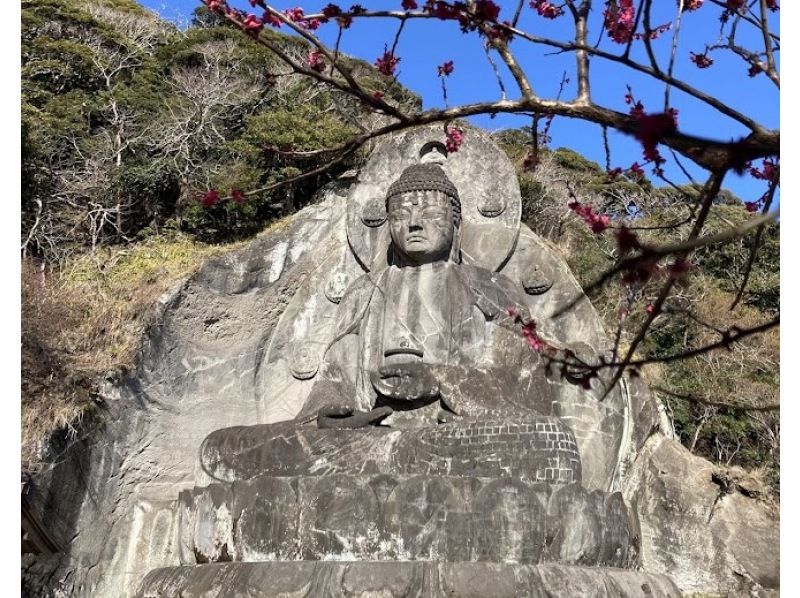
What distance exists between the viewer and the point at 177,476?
6762 millimetres

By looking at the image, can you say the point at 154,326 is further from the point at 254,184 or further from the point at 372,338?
the point at 254,184

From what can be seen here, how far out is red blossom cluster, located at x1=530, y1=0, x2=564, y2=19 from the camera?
3.32m

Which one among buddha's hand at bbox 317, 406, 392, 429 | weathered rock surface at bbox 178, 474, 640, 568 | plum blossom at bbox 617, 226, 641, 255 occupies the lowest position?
weathered rock surface at bbox 178, 474, 640, 568

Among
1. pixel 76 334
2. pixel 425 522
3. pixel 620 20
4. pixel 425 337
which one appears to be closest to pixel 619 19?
pixel 620 20

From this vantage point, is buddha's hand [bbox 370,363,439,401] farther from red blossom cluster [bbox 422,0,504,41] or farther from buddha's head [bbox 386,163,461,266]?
red blossom cluster [bbox 422,0,504,41]

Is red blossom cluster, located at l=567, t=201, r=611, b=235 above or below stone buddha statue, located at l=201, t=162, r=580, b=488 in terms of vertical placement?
above

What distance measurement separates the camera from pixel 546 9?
3.33 m

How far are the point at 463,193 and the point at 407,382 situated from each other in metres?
2.30

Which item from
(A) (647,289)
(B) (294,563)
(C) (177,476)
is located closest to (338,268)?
(C) (177,476)

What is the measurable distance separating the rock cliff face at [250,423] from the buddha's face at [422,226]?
0.58 m

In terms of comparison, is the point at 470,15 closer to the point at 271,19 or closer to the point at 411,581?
the point at 271,19

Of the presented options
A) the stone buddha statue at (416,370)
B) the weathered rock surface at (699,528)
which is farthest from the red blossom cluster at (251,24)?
the weathered rock surface at (699,528)

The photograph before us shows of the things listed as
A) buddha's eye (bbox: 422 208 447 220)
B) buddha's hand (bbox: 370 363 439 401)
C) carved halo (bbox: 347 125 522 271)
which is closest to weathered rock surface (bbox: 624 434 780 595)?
buddha's hand (bbox: 370 363 439 401)

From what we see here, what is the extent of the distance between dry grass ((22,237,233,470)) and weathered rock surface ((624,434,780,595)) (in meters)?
4.02
